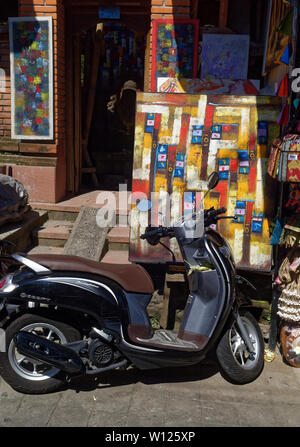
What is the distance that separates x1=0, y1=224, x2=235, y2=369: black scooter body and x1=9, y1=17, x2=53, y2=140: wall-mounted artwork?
3686mm

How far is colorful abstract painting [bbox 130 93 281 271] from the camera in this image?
4555 mm

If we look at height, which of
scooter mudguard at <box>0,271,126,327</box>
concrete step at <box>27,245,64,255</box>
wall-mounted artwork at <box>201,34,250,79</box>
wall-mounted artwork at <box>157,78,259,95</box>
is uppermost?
wall-mounted artwork at <box>201,34,250,79</box>

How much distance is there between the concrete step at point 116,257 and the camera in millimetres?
5516

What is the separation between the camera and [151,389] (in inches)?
148

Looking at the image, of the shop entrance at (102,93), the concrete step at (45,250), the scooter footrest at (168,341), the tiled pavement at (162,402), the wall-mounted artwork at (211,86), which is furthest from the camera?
the shop entrance at (102,93)

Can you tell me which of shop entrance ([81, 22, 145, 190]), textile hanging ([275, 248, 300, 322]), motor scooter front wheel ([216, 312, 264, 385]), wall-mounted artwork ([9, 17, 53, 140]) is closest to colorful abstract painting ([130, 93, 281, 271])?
textile hanging ([275, 248, 300, 322])

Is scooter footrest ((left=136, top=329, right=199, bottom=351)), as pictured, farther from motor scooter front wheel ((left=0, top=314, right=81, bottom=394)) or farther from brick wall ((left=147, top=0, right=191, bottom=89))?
brick wall ((left=147, top=0, right=191, bottom=89))

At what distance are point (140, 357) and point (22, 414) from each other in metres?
0.96

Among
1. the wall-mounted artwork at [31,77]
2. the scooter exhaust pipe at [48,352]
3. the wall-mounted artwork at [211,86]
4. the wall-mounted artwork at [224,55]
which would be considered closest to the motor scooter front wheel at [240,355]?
the scooter exhaust pipe at [48,352]

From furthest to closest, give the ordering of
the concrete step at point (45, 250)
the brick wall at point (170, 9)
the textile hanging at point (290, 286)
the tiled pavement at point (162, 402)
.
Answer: the brick wall at point (170, 9), the concrete step at point (45, 250), the textile hanging at point (290, 286), the tiled pavement at point (162, 402)

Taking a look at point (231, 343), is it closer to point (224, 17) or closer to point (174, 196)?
point (174, 196)

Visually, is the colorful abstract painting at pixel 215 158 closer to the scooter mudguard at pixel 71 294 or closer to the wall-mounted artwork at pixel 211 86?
the scooter mudguard at pixel 71 294

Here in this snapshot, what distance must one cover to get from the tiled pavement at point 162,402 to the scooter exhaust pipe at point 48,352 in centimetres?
29

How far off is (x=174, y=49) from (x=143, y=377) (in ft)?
14.8
